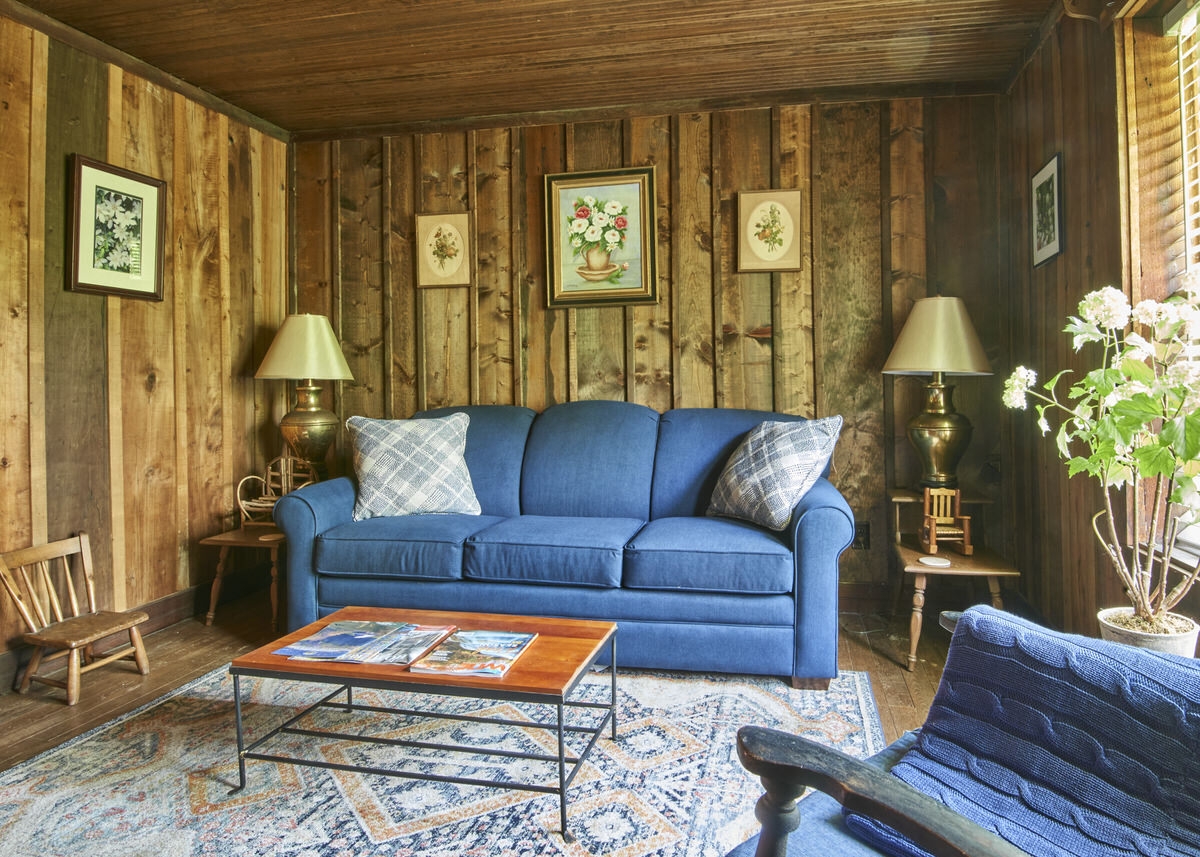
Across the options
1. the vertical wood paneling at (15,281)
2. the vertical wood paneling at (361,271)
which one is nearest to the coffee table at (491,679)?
the vertical wood paneling at (15,281)

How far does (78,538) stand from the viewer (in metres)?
2.87

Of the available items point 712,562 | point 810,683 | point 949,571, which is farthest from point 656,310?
point 810,683

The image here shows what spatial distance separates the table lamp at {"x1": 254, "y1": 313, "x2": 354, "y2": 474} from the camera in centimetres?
359

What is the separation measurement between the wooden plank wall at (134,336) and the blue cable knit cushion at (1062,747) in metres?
3.13

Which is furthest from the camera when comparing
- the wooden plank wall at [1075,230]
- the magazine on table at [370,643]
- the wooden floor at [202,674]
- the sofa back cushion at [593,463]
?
the sofa back cushion at [593,463]

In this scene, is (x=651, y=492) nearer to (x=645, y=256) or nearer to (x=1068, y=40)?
(x=645, y=256)

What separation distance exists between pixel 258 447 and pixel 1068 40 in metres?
4.10

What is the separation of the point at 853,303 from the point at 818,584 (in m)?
1.62

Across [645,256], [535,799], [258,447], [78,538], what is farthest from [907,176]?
[78,538]

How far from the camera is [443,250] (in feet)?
13.1

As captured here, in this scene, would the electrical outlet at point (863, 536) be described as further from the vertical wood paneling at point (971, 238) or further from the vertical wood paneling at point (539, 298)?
the vertical wood paneling at point (539, 298)

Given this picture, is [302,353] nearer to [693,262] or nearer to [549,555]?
[549,555]

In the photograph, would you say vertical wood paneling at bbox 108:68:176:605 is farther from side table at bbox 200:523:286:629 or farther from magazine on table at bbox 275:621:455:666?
magazine on table at bbox 275:621:455:666

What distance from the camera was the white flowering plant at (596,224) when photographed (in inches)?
149
